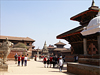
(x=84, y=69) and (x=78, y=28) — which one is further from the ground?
(x=78, y=28)

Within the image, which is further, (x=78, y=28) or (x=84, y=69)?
(x=78, y=28)

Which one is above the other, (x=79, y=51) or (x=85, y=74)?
(x=79, y=51)

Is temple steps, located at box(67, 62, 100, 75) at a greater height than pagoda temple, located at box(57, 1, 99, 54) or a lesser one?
lesser

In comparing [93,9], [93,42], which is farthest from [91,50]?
[93,9]

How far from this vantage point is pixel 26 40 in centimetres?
5375

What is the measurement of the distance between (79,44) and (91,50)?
2.25 m

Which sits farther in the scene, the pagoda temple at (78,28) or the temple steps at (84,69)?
the pagoda temple at (78,28)

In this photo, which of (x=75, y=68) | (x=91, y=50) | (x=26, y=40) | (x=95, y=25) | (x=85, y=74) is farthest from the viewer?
(x=26, y=40)

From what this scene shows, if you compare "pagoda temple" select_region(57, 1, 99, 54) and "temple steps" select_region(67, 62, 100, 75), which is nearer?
"temple steps" select_region(67, 62, 100, 75)

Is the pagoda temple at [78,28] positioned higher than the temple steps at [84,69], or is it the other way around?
the pagoda temple at [78,28]

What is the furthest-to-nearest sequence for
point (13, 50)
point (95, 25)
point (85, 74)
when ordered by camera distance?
point (13, 50) → point (95, 25) → point (85, 74)

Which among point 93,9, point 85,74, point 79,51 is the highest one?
point 93,9

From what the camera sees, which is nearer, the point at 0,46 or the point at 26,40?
the point at 0,46

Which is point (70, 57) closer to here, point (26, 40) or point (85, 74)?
point (85, 74)
